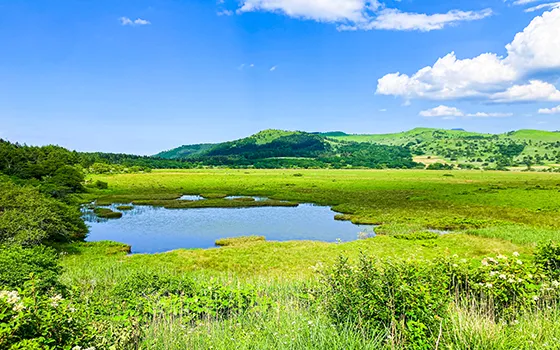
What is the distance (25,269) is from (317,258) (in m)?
18.3

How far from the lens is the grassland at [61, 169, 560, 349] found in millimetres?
7375

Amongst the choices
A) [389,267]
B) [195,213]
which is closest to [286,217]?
[195,213]

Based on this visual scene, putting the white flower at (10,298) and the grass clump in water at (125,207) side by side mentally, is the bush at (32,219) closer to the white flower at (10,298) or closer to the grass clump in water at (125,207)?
the white flower at (10,298)

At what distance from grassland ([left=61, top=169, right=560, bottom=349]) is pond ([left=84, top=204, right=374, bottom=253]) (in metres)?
3.70

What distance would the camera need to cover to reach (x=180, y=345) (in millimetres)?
7918

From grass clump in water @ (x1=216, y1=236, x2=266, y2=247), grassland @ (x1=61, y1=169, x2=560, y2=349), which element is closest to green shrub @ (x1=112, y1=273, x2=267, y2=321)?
grassland @ (x1=61, y1=169, x2=560, y2=349)

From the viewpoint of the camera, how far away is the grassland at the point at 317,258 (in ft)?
24.2

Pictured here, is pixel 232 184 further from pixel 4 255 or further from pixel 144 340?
pixel 144 340

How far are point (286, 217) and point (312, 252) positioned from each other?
23.9 meters

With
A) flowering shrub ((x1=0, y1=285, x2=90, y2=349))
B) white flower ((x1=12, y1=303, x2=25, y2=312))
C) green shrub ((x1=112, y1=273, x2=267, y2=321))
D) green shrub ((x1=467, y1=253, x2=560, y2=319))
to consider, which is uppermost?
white flower ((x1=12, y1=303, x2=25, y2=312))

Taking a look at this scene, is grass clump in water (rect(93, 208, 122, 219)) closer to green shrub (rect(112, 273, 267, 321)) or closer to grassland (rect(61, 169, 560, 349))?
grassland (rect(61, 169, 560, 349))

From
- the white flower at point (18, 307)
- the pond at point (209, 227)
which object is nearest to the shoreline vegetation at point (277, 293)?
the white flower at point (18, 307)

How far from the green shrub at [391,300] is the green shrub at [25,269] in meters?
10.5

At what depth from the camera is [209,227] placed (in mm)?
44250
